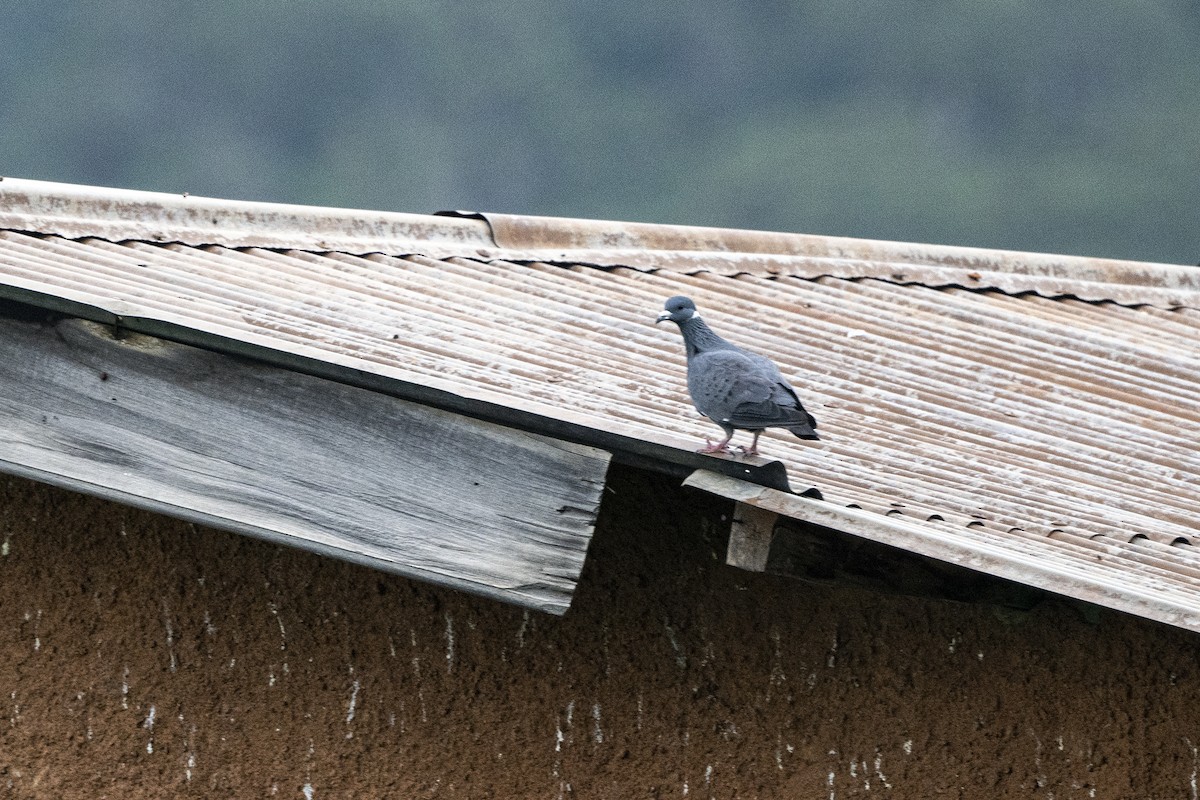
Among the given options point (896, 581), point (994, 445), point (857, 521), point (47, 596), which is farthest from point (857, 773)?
point (47, 596)

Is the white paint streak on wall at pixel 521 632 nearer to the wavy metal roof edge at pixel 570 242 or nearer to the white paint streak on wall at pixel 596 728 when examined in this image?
the white paint streak on wall at pixel 596 728

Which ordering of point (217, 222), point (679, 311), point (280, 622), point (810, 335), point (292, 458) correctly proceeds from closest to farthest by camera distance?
point (292, 458), point (280, 622), point (679, 311), point (810, 335), point (217, 222)

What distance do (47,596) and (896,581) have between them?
6.67ft

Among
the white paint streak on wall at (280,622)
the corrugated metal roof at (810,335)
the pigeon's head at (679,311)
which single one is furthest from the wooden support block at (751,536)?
the white paint streak on wall at (280,622)

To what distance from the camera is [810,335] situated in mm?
5605

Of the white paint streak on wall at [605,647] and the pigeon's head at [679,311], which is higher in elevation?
the pigeon's head at [679,311]

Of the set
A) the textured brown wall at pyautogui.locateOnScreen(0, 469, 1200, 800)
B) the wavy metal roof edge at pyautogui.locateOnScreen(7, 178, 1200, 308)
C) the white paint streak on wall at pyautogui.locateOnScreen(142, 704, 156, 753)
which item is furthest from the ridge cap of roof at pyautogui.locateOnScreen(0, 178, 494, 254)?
the white paint streak on wall at pyautogui.locateOnScreen(142, 704, 156, 753)

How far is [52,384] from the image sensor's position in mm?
3307

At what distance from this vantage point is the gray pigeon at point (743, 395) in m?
3.54

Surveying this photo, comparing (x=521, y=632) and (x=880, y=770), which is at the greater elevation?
(x=521, y=632)

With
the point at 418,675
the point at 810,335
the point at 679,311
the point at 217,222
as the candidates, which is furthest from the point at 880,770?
the point at 217,222

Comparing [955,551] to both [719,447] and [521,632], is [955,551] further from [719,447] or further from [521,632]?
[521,632]

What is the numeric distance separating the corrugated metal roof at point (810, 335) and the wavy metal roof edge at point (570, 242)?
0.04 ft

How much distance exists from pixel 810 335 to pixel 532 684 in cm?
231
